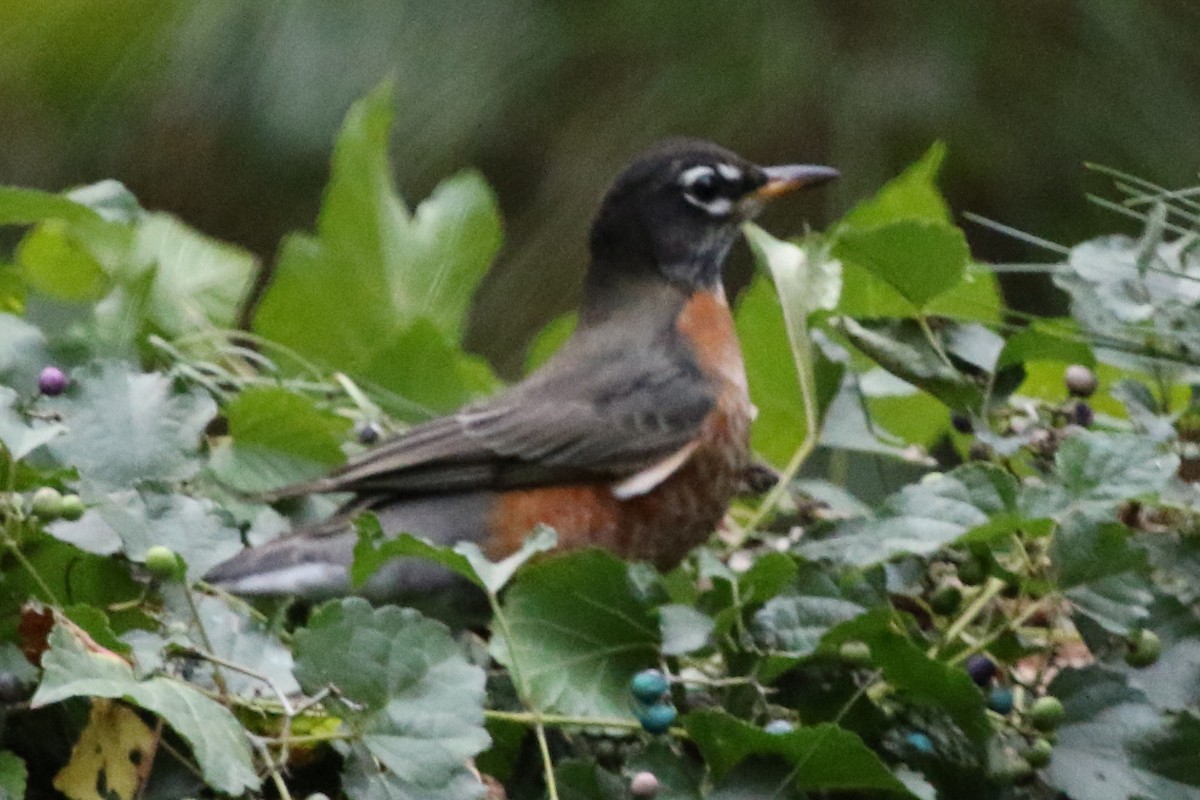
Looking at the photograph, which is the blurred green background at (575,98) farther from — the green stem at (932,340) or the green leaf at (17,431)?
the green leaf at (17,431)

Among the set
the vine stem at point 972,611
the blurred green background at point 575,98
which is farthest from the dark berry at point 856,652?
the blurred green background at point 575,98

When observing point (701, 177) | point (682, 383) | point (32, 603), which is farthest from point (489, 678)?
point (701, 177)

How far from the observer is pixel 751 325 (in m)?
1.64

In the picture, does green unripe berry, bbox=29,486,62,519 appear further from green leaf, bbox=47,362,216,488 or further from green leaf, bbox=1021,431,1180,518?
green leaf, bbox=1021,431,1180,518

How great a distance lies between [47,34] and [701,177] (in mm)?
1278

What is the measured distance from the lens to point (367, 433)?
5.39ft

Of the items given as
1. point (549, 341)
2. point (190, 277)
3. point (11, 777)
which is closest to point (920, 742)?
point (11, 777)

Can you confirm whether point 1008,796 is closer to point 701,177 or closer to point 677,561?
point 677,561

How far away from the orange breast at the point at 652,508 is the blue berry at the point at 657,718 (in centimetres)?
65

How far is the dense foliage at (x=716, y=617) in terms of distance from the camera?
101 cm

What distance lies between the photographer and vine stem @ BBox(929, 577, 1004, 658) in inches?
46.4

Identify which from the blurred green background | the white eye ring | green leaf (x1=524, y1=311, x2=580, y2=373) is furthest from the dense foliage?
the blurred green background

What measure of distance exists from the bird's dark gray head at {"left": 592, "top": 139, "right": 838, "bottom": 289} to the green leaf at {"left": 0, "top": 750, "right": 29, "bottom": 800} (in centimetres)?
131

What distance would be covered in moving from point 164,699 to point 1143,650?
1.99 feet
